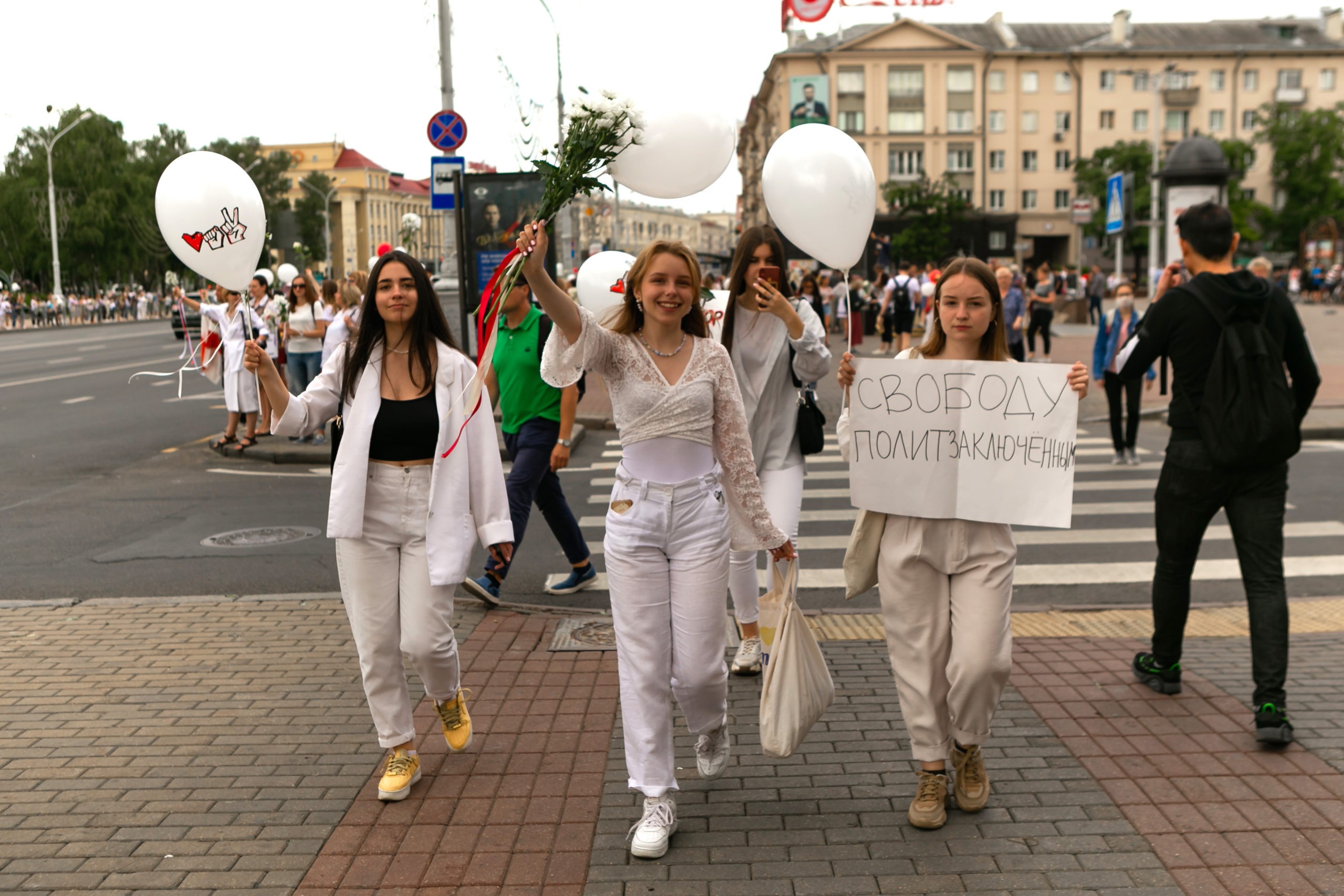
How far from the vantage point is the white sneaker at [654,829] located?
360 centimetres

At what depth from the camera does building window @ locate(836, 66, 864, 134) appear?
80.8m

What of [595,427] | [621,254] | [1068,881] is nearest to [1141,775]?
[1068,881]

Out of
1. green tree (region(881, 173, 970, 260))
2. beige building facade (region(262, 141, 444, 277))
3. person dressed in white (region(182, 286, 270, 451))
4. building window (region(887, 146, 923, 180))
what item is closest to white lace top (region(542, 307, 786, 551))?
person dressed in white (region(182, 286, 270, 451))

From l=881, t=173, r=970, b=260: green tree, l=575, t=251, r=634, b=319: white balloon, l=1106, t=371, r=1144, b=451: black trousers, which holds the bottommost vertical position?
l=1106, t=371, r=1144, b=451: black trousers

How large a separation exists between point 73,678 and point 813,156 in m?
4.09

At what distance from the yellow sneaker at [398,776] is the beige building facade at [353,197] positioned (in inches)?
4827

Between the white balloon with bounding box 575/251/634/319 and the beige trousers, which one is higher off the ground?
the white balloon with bounding box 575/251/634/319

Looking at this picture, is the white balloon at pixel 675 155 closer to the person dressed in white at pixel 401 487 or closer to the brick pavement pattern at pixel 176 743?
the person dressed in white at pixel 401 487

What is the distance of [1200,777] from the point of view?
4.13 m

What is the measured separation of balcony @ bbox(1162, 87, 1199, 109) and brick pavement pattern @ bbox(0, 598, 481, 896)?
90.3 meters

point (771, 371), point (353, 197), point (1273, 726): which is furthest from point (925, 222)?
point (353, 197)

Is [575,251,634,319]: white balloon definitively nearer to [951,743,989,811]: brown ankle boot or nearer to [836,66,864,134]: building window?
[951,743,989,811]: brown ankle boot

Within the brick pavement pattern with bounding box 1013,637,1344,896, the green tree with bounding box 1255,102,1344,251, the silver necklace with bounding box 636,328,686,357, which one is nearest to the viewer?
the brick pavement pattern with bounding box 1013,637,1344,896

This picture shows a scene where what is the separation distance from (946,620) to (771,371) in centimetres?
148
